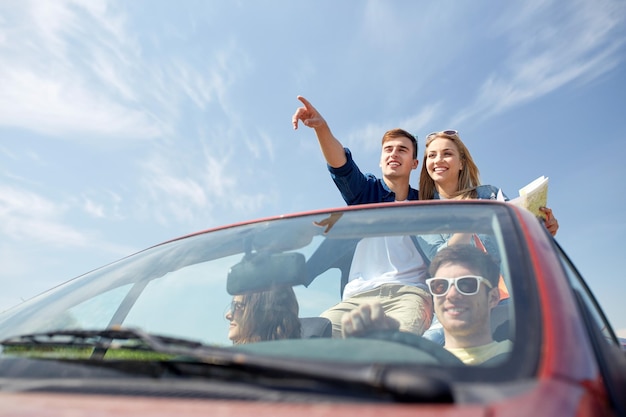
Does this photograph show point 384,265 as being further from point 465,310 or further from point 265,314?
point 265,314

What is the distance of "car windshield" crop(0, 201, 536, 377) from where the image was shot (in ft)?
5.44

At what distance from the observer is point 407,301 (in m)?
2.08

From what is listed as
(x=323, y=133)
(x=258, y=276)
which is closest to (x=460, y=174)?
(x=323, y=133)

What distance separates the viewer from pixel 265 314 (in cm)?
178

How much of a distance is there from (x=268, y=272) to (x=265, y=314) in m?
0.14

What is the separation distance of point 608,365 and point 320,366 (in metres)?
0.61

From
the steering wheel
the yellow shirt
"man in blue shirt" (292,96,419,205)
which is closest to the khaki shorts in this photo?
the yellow shirt

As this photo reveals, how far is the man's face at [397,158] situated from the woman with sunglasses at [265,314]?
8.04 feet

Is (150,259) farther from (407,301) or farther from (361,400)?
(361,400)

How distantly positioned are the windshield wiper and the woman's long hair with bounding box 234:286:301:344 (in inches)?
25.9

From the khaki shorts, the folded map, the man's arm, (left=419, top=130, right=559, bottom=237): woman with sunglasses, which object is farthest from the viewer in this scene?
(left=419, top=130, right=559, bottom=237): woman with sunglasses

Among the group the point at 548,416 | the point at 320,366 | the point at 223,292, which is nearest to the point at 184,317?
the point at 223,292

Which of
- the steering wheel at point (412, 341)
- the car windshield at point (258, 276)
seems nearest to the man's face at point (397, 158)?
the car windshield at point (258, 276)

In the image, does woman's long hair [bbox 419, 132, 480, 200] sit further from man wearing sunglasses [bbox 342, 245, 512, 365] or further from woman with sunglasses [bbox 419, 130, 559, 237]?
man wearing sunglasses [bbox 342, 245, 512, 365]
